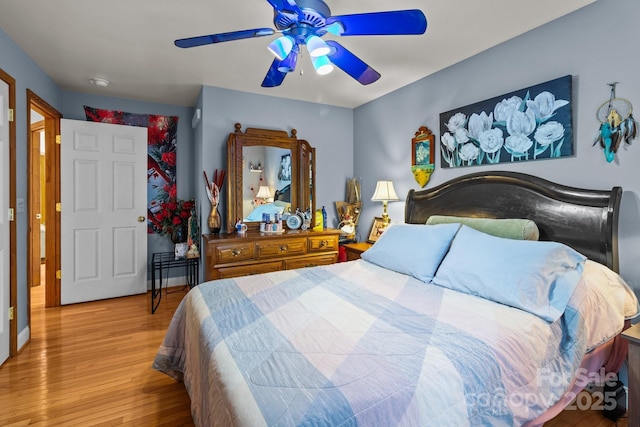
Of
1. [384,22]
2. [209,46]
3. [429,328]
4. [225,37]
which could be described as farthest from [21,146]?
[429,328]

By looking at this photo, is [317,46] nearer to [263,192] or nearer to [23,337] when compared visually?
[263,192]

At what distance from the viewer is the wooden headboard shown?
1825mm

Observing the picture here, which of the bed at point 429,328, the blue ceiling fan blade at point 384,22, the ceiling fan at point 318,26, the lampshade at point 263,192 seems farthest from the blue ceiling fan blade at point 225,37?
the lampshade at point 263,192

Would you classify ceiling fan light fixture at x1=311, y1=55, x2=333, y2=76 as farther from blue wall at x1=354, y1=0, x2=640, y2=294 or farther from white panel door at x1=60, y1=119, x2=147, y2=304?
white panel door at x1=60, y1=119, x2=147, y2=304

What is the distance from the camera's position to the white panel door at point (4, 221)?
226 cm

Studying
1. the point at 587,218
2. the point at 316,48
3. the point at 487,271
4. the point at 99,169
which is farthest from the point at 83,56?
the point at 587,218

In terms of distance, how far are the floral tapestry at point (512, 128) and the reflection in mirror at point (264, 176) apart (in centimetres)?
177

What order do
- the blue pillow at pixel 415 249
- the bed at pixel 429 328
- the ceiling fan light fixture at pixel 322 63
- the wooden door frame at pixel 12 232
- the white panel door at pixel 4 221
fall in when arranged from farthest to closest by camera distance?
the wooden door frame at pixel 12 232, the white panel door at pixel 4 221, the blue pillow at pixel 415 249, the ceiling fan light fixture at pixel 322 63, the bed at pixel 429 328

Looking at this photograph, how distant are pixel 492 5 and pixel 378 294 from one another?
191 centimetres

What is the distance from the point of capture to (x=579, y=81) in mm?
2025

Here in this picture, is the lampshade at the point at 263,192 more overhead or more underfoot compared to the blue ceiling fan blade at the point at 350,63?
more underfoot

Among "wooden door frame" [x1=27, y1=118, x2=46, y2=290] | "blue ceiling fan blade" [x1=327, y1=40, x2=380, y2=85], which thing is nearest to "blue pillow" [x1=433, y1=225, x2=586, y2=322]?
"blue ceiling fan blade" [x1=327, y1=40, x2=380, y2=85]

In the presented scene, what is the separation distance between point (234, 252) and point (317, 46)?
208 centimetres

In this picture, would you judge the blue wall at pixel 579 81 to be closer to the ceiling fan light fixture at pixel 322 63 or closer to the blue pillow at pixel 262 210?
the ceiling fan light fixture at pixel 322 63
